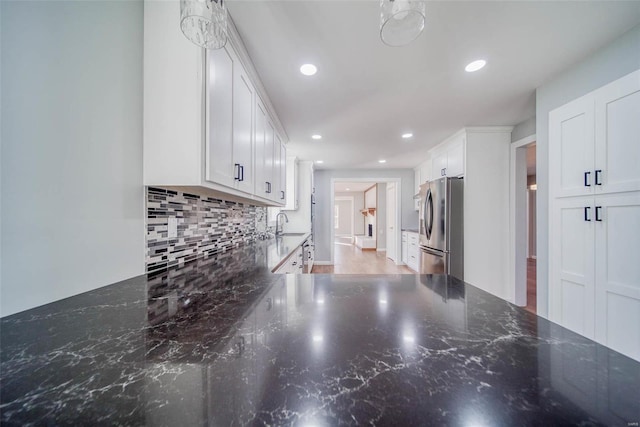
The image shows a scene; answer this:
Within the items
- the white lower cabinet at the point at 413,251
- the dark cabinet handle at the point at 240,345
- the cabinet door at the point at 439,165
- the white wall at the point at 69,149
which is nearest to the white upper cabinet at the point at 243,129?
the white wall at the point at 69,149

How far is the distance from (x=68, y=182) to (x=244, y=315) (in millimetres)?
830

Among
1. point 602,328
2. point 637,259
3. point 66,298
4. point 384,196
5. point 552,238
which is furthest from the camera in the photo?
point 384,196

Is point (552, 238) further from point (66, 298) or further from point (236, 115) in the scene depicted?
point (66, 298)

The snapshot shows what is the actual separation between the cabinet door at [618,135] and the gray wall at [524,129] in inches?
48.8

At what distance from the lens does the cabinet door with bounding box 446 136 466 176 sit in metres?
3.18

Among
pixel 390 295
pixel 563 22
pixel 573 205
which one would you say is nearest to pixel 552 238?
pixel 573 205

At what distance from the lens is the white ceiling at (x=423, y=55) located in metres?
1.31

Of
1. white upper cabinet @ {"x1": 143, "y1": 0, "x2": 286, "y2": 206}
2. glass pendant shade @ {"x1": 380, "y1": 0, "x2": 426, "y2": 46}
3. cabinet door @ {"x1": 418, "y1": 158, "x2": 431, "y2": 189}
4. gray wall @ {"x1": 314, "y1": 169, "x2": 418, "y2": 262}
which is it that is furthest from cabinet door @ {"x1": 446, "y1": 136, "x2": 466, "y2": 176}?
white upper cabinet @ {"x1": 143, "y1": 0, "x2": 286, "y2": 206}

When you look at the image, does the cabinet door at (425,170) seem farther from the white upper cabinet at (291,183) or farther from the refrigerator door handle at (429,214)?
the white upper cabinet at (291,183)

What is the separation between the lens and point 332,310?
75 centimetres

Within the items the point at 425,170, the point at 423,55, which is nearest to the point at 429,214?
the point at 425,170

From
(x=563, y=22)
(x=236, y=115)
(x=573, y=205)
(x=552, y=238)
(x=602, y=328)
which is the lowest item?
(x=602, y=328)

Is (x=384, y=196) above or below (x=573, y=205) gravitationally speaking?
above

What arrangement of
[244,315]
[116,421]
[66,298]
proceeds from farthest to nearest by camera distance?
[66,298] < [244,315] < [116,421]
